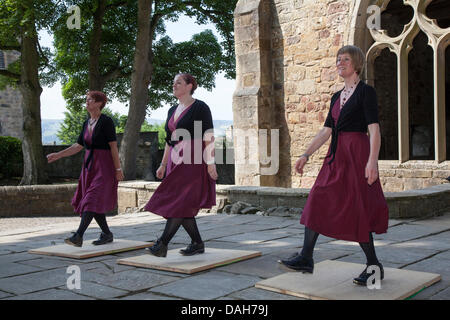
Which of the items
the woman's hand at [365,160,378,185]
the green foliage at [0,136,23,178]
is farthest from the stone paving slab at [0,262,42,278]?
the green foliage at [0,136,23,178]

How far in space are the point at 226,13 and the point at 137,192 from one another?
9.20 metres

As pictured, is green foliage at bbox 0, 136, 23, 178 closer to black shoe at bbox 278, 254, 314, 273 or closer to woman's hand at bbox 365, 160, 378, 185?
black shoe at bbox 278, 254, 314, 273

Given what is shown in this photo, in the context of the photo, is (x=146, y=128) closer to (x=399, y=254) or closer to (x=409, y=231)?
(x=409, y=231)

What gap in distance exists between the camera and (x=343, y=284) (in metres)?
3.11

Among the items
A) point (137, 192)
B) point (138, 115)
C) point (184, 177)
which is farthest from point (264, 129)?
point (184, 177)

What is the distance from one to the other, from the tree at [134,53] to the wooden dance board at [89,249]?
25.6 ft

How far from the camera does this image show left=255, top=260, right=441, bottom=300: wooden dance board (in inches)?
113

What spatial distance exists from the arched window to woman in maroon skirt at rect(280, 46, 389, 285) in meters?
4.80

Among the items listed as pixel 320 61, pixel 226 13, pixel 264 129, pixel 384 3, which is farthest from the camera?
pixel 226 13

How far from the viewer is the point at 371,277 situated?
120 inches

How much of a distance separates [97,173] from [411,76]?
975 cm

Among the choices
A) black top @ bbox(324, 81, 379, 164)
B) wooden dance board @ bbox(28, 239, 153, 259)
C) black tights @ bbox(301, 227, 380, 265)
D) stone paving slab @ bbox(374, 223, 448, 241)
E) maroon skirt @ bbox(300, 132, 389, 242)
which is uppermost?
black top @ bbox(324, 81, 379, 164)
